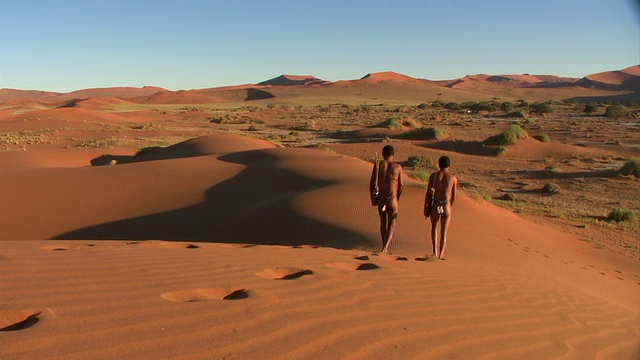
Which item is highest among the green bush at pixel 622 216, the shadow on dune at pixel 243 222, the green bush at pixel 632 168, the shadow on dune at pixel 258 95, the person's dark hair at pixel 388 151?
the shadow on dune at pixel 258 95

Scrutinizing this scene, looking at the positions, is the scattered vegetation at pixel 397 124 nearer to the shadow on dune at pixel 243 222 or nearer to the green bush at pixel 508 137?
the green bush at pixel 508 137

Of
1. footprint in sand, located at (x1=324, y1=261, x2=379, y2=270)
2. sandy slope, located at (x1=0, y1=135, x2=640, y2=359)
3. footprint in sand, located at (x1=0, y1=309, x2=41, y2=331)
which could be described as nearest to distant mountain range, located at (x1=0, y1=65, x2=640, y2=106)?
sandy slope, located at (x1=0, y1=135, x2=640, y2=359)

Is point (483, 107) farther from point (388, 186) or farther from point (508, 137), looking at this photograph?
point (388, 186)

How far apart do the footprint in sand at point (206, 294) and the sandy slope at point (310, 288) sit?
0.02 m

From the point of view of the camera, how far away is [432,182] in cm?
750

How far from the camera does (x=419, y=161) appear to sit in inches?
862

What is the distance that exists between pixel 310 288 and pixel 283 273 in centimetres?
79

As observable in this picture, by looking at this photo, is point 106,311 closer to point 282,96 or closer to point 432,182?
point 432,182

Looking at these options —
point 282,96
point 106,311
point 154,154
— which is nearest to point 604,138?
point 154,154

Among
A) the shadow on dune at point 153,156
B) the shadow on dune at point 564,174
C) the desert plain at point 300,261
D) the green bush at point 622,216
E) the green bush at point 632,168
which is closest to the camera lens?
the desert plain at point 300,261

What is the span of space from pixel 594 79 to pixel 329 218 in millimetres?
163612

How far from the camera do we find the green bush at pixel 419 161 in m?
21.7

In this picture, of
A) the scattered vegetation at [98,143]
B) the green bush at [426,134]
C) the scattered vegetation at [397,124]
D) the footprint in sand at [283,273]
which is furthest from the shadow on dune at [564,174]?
the scattered vegetation at [98,143]

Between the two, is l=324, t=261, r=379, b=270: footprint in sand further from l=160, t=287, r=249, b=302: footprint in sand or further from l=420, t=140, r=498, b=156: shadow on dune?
l=420, t=140, r=498, b=156: shadow on dune
